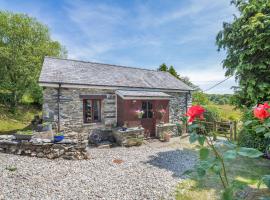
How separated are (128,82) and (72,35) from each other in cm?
824

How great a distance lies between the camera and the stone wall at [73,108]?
397 inches

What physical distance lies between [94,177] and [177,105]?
10511mm

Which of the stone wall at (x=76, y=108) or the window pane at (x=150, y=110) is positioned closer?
the stone wall at (x=76, y=108)

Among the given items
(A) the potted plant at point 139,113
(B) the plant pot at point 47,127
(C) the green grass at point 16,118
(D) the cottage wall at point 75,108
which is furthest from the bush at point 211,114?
(C) the green grass at point 16,118

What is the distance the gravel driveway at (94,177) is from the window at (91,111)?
327cm

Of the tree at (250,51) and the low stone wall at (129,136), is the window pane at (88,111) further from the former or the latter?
the tree at (250,51)

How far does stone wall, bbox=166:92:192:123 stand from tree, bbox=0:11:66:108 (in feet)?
50.6

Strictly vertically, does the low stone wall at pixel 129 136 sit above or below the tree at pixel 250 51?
below

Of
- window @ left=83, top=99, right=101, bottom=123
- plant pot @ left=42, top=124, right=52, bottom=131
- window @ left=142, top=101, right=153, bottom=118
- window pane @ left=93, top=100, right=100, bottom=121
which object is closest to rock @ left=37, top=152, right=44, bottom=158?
plant pot @ left=42, top=124, right=52, bottom=131

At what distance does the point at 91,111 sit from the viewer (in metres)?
11.4

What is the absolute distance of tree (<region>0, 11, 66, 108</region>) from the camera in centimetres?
1852

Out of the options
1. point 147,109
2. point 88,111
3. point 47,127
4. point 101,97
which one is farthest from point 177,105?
point 47,127

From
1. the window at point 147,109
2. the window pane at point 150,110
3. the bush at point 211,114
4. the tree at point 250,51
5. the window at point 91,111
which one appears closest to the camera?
the tree at point 250,51

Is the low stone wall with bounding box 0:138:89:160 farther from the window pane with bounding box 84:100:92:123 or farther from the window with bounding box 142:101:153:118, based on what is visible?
the window with bounding box 142:101:153:118
